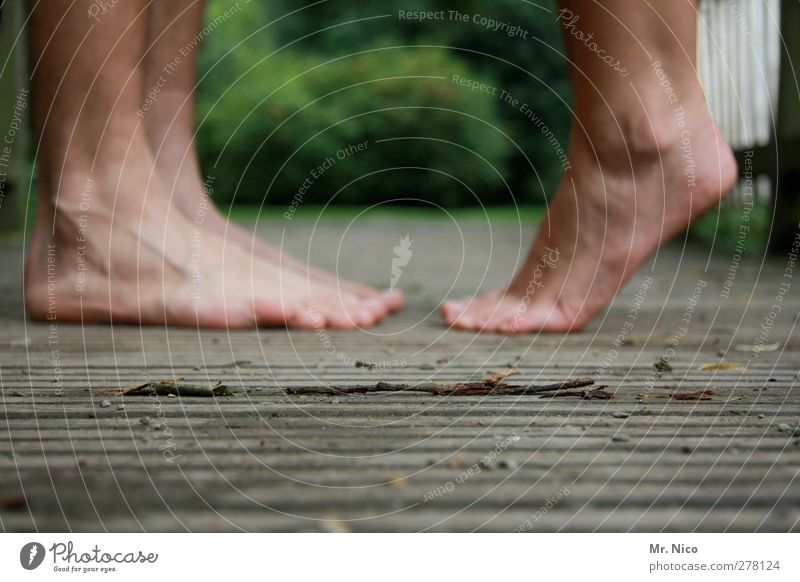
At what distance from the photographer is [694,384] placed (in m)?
1.03

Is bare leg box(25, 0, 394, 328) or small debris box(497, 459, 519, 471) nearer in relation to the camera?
small debris box(497, 459, 519, 471)

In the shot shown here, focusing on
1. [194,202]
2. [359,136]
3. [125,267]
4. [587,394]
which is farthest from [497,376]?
[359,136]

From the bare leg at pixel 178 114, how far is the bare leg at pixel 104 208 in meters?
0.25

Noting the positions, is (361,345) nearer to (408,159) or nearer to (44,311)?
(44,311)

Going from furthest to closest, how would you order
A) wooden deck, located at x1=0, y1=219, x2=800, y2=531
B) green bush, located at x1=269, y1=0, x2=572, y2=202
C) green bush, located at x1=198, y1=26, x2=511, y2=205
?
1. green bush, located at x1=269, y1=0, x2=572, y2=202
2. green bush, located at x1=198, y1=26, x2=511, y2=205
3. wooden deck, located at x1=0, y1=219, x2=800, y2=531

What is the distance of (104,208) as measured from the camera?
1.47m

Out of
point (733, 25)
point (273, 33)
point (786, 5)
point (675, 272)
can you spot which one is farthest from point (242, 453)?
point (273, 33)

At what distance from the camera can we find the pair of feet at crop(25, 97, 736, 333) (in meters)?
1.41

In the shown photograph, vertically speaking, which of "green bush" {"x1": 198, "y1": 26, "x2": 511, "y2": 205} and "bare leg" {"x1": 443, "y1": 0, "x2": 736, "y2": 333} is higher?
"green bush" {"x1": 198, "y1": 26, "x2": 511, "y2": 205}

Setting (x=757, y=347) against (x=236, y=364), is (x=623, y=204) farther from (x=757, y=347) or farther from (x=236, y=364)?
(x=236, y=364)

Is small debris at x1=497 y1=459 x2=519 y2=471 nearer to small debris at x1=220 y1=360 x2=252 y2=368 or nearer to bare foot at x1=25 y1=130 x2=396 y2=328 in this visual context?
small debris at x1=220 y1=360 x2=252 y2=368

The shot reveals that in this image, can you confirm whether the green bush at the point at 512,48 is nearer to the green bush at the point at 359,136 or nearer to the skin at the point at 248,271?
the green bush at the point at 359,136

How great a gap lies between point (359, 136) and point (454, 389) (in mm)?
6171

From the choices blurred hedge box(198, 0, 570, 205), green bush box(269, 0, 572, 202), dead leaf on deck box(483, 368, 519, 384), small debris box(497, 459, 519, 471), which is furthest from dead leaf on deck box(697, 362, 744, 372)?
green bush box(269, 0, 572, 202)
